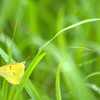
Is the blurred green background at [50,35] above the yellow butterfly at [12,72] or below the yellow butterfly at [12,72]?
below

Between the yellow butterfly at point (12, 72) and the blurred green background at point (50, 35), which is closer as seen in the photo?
the yellow butterfly at point (12, 72)

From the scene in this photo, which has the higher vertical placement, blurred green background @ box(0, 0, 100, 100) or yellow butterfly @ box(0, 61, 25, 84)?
yellow butterfly @ box(0, 61, 25, 84)

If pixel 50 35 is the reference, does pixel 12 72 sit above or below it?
above

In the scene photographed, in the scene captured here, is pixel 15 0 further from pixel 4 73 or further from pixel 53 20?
pixel 4 73

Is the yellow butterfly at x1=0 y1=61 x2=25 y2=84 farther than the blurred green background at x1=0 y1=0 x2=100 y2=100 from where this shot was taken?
No
